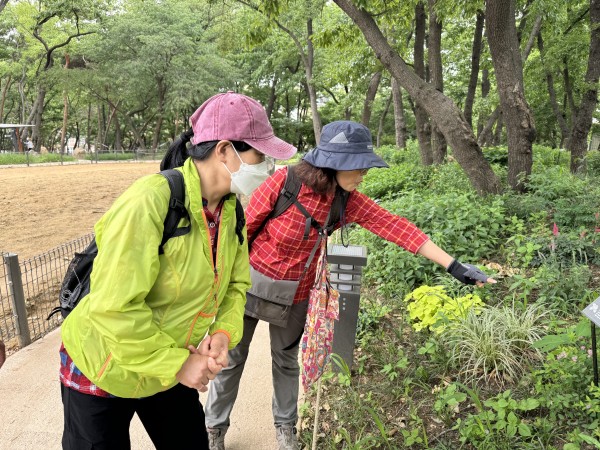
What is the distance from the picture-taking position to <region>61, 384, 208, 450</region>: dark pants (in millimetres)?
1643

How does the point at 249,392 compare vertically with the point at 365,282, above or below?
below

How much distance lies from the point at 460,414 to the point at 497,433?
362 mm

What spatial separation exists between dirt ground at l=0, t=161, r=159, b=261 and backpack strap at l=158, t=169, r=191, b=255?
7.49 m

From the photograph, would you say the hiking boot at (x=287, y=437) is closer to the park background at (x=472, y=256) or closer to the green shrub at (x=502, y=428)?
the park background at (x=472, y=256)

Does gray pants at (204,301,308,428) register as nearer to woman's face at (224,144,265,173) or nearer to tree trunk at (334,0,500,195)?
woman's face at (224,144,265,173)

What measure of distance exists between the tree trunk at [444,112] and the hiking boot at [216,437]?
177 inches

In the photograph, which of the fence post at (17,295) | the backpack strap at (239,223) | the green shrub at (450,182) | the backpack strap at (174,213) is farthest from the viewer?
the green shrub at (450,182)

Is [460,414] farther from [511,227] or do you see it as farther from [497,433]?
[511,227]

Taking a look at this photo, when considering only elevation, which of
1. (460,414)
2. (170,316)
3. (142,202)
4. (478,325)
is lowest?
(460,414)

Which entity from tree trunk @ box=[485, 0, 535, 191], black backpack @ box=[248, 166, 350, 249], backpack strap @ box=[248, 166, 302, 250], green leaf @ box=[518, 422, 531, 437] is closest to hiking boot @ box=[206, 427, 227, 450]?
black backpack @ box=[248, 166, 350, 249]

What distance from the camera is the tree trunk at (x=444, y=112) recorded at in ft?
19.0

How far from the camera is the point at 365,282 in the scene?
16.0 ft

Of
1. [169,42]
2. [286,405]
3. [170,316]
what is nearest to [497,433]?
[286,405]

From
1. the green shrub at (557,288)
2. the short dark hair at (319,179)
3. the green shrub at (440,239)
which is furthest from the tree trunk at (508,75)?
the short dark hair at (319,179)
